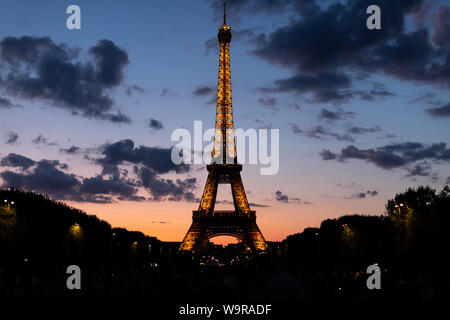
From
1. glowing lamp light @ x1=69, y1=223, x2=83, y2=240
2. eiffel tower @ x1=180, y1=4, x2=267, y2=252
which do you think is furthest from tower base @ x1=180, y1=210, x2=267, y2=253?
Answer: glowing lamp light @ x1=69, y1=223, x2=83, y2=240

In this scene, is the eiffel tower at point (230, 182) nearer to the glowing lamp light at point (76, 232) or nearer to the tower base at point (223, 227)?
the tower base at point (223, 227)

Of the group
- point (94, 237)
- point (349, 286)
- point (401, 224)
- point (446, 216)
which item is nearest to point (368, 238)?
point (401, 224)

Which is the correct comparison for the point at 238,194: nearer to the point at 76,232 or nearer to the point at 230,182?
the point at 230,182

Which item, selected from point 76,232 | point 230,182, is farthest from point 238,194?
point 76,232

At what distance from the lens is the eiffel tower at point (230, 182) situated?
98750 mm

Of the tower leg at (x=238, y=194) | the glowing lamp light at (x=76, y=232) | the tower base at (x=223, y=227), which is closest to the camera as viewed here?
the glowing lamp light at (x=76, y=232)

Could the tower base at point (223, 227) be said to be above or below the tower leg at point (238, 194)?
below

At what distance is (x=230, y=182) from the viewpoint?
100938 mm

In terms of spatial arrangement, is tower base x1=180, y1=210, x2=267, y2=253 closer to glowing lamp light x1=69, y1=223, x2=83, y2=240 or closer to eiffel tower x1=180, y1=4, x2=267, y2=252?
eiffel tower x1=180, y1=4, x2=267, y2=252

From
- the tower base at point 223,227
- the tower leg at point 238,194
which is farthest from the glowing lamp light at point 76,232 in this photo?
the tower leg at point 238,194
